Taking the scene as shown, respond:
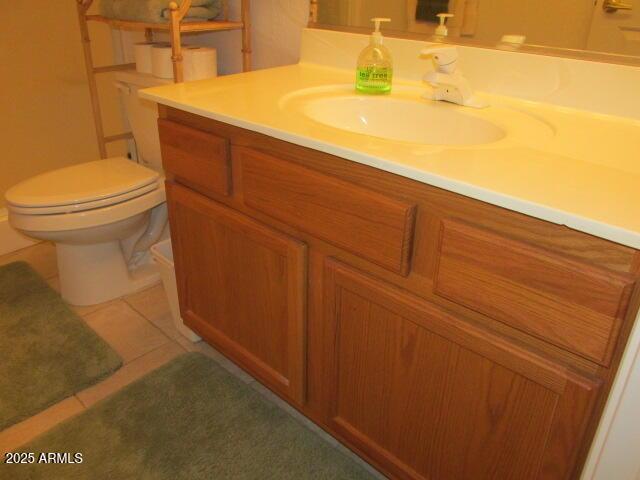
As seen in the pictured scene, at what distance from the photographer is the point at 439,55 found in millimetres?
1109

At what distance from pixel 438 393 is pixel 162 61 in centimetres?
143

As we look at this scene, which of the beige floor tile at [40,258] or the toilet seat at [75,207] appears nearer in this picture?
the toilet seat at [75,207]

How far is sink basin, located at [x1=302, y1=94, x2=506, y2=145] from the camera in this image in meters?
1.12

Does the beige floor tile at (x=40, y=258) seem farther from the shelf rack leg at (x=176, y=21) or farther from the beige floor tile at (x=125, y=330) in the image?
the shelf rack leg at (x=176, y=21)

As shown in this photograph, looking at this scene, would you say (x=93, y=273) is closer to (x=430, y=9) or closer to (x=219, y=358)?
(x=219, y=358)

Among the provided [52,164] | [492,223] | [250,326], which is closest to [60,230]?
[250,326]

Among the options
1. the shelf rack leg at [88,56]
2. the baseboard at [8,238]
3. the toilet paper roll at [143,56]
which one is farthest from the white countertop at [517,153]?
the baseboard at [8,238]

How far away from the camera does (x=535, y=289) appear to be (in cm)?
72

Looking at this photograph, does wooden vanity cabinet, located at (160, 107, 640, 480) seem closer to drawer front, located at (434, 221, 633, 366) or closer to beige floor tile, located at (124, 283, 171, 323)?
drawer front, located at (434, 221, 633, 366)

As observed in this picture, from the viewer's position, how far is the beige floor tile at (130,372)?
1473 millimetres

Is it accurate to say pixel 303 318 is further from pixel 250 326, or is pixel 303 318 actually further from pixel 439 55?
pixel 439 55

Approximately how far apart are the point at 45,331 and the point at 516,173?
1.60 meters

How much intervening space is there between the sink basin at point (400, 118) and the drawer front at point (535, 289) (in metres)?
0.39

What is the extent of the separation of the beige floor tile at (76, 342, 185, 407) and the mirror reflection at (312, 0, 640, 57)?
3.82 ft
